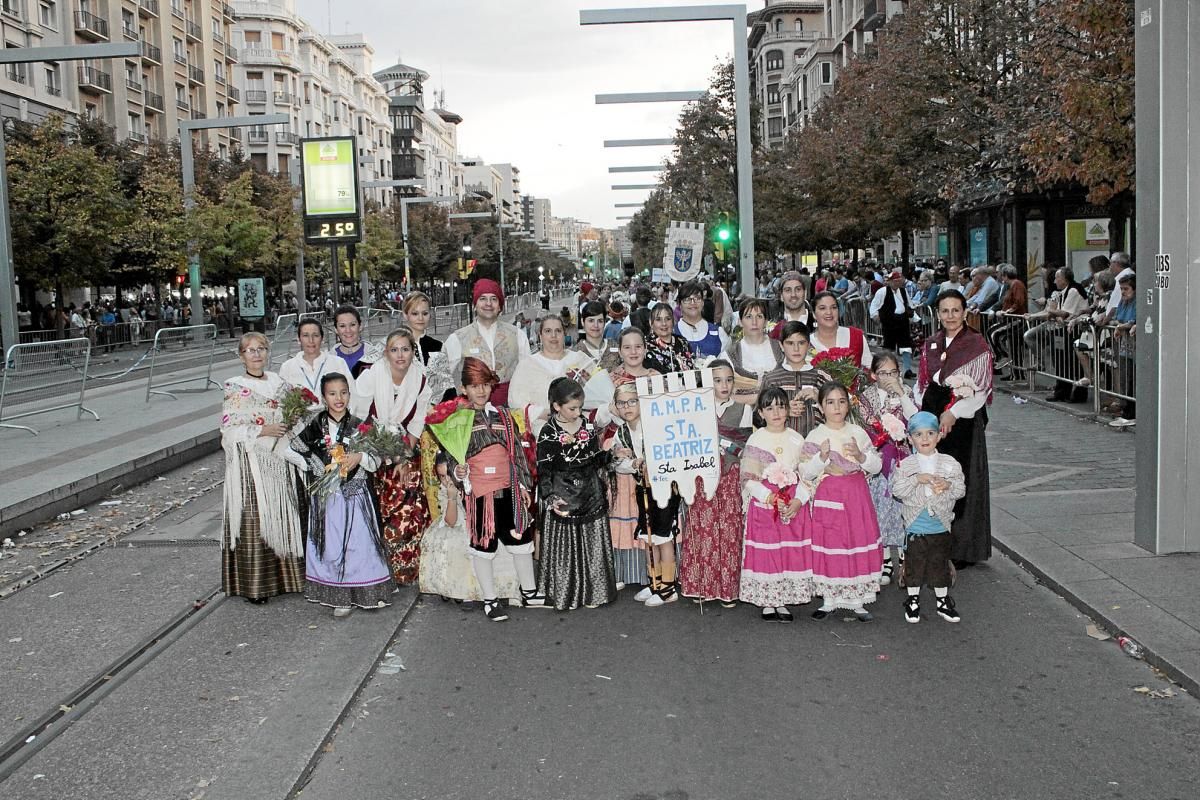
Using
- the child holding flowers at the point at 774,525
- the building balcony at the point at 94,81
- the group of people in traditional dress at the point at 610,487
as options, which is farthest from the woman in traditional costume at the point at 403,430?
the building balcony at the point at 94,81

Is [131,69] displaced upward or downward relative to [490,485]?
upward

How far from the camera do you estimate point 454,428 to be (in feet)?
22.7

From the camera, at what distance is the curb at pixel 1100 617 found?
542 cm

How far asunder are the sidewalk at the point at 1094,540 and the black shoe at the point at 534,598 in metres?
3.08

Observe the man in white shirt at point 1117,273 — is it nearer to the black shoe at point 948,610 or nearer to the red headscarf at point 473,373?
the black shoe at point 948,610

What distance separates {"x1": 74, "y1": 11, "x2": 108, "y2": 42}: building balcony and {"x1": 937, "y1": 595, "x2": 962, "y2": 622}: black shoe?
52.8 metres

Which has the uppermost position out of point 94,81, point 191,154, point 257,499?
point 94,81

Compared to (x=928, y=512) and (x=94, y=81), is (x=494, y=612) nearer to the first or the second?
(x=928, y=512)

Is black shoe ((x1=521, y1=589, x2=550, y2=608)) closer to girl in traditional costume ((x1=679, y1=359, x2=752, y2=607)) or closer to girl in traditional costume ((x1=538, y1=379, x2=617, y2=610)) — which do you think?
girl in traditional costume ((x1=538, y1=379, x2=617, y2=610))

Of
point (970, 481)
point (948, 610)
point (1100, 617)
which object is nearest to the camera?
point (1100, 617)

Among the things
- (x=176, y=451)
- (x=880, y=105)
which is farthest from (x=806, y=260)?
(x=176, y=451)

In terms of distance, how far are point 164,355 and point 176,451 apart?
23.6 feet

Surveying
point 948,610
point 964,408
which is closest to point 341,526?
point 948,610

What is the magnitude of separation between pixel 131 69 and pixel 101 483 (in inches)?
2068
